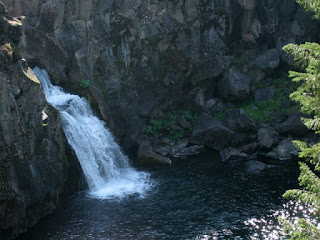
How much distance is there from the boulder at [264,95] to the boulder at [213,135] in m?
7.49

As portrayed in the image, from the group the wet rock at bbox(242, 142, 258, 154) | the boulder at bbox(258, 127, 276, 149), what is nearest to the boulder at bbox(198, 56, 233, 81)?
the boulder at bbox(258, 127, 276, 149)

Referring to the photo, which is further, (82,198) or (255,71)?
Result: (255,71)

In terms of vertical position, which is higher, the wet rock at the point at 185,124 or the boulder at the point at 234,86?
the boulder at the point at 234,86

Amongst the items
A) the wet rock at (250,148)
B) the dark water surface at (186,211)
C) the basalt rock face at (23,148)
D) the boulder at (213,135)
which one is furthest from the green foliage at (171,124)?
the basalt rock face at (23,148)

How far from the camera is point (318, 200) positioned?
950 cm

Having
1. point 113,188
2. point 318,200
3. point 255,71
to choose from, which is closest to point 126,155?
point 113,188

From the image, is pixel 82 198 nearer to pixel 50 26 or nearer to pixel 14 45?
pixel 14 45

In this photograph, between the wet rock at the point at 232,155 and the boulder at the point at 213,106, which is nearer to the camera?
the wet rock at the point at 232,155

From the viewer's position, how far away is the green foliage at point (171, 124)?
3356 cm

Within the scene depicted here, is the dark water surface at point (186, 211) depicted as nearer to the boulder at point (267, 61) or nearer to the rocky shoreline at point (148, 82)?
the rocky shoreline at point (148, 82)

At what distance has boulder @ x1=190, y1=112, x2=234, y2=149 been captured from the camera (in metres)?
31.7

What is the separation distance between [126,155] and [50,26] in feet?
40.2

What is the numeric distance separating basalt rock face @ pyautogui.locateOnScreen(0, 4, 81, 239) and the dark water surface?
1141mm

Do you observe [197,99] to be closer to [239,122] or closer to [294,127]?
[239,122]
